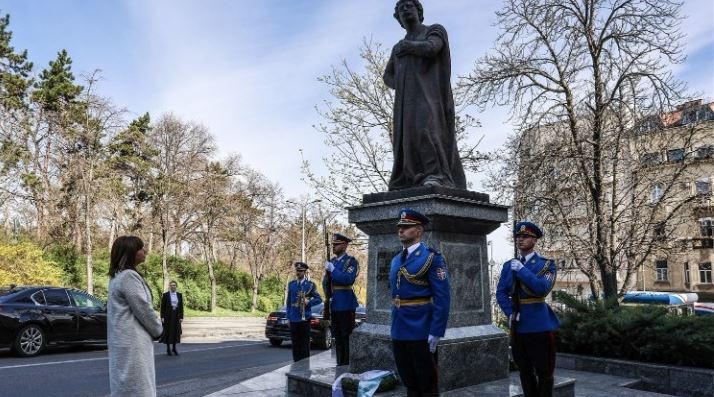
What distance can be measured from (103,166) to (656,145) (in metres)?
22.9

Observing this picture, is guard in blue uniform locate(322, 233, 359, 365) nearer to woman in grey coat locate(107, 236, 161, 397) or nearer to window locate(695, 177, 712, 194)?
woman in grey coat locate(107, 236, 161, 397)

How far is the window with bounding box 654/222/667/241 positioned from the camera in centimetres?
1530

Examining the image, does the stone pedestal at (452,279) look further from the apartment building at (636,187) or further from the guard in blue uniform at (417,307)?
the apartment building at (636,187)

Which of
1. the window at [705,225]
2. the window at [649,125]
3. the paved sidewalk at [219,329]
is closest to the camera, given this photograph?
→ the window at [649,125]

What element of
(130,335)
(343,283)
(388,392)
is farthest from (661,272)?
(130,335)

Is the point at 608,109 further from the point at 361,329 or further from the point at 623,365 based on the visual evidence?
the point at 361,329

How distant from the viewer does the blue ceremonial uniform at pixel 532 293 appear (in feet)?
17.3

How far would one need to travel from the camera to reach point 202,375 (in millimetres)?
10398

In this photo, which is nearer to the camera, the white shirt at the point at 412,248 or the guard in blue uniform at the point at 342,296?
the white shirt at the point at 412,248

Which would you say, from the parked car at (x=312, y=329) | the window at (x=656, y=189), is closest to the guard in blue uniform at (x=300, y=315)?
the parked car at (x=312, y=329)

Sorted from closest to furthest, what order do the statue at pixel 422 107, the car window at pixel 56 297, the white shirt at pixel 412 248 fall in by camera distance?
the white shirt at pixel 412 248, the statue at pixel 422 107, the car window at pixel 56 297

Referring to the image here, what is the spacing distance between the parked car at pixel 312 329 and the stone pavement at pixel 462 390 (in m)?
9.18

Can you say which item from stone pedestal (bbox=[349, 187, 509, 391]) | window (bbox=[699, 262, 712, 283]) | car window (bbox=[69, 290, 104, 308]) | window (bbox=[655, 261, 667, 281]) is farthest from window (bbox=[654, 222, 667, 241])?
window (bbox=[655, 261, 667, 281])

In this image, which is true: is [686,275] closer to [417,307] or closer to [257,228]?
[257,228]
